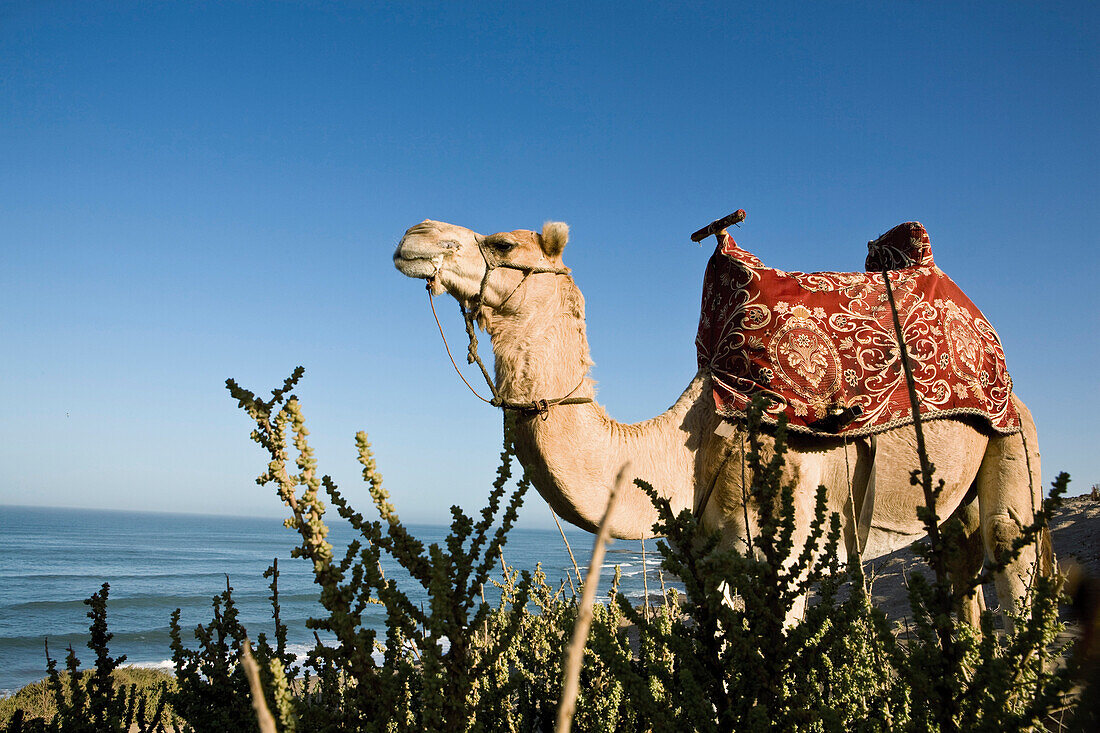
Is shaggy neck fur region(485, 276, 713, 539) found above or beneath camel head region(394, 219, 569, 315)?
beneath

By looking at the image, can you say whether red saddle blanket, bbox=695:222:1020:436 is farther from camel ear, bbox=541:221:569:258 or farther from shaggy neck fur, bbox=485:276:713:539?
camel ear, bbox=541:221:569:258

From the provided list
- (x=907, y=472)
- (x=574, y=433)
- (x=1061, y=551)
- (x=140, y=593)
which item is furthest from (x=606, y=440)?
(x=140, y=593)

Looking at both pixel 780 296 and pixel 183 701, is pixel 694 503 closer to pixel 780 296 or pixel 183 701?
pixel 780 296

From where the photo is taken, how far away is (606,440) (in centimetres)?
335

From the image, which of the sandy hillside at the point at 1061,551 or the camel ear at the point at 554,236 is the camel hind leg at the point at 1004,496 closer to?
the camel ear at the point at 554,236

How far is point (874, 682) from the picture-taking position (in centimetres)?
233

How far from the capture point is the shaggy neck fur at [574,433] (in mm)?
3193

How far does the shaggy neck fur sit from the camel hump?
1949 millimetres

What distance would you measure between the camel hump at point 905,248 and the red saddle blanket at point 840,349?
25cm

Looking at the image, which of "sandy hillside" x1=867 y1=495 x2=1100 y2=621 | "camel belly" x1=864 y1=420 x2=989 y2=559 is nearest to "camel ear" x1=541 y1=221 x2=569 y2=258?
"camel belly" x1=864 y1=420 x2=989 y2=559

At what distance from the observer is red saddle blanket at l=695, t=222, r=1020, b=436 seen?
343cm

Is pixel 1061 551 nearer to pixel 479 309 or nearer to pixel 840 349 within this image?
pixel 840 349

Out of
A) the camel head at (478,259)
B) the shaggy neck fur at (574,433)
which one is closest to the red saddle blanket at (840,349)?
the shaggy neck fur at (574,433)

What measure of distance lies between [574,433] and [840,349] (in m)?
1.50
